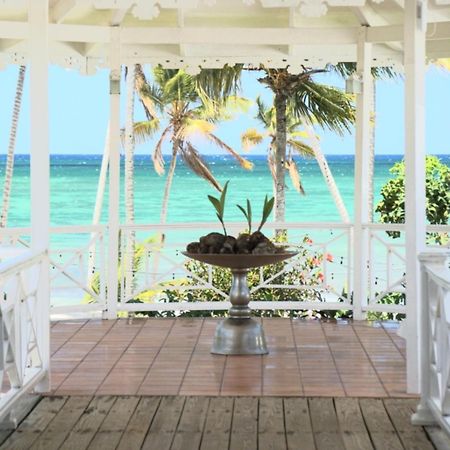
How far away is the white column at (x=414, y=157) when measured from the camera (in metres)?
A: 6.04

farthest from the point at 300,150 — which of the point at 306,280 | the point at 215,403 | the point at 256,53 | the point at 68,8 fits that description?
the point at 215,403

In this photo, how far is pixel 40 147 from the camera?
6.07 metres

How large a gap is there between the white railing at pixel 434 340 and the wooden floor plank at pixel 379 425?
184 mm

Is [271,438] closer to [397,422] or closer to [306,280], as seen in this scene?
[397,422]

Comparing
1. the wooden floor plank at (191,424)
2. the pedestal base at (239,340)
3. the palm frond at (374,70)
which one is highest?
the palm frond at (374,70)

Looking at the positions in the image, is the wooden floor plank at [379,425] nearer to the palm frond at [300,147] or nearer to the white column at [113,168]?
the white column at [113,168]

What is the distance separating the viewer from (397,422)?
5.41 meters

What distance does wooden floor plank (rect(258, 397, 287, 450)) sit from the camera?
4.98 meters

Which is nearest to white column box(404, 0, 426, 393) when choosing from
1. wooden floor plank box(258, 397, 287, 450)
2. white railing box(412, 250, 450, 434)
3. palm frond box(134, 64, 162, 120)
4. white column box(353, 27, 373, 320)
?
white railing box(412, 250, 450, 434)

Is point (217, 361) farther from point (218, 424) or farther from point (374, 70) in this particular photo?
point (374, 70)

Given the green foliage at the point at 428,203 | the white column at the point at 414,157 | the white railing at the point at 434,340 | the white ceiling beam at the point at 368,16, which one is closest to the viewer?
the white railing at the point at 434,340

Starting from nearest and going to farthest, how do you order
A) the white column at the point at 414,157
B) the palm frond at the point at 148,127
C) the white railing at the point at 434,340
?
the white railing at the point at 434,340 → the white column at the point at 414,157 → the palm frond at the point at 148,127

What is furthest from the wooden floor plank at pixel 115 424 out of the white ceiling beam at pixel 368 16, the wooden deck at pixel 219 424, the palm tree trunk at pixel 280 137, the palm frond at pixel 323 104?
the palm frond at pixel 323 104

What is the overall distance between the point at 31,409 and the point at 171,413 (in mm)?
798
